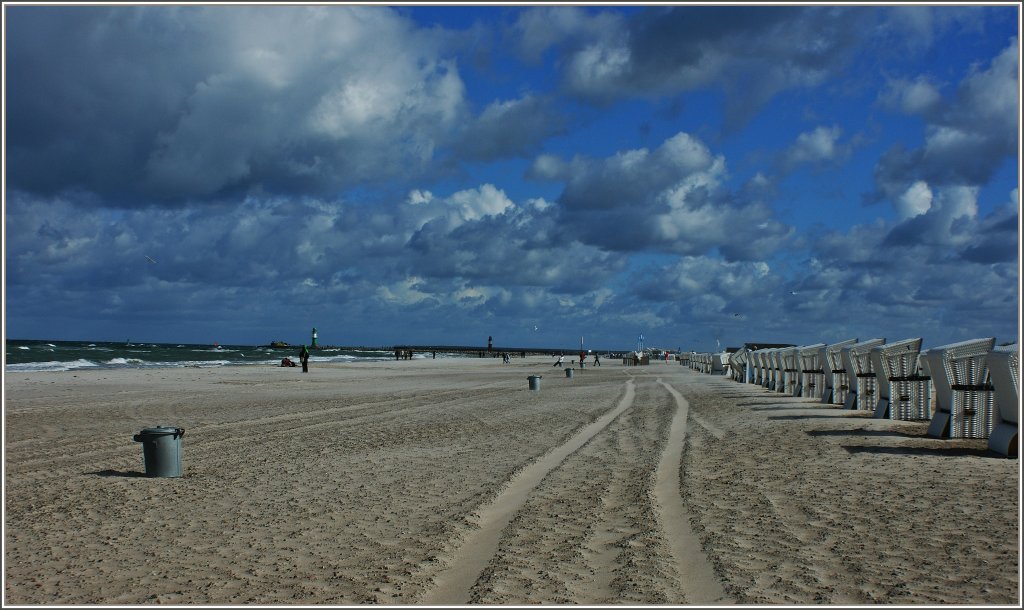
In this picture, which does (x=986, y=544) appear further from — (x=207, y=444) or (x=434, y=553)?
(x=207, y=444)

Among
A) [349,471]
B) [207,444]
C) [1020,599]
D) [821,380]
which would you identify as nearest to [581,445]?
[349,471]

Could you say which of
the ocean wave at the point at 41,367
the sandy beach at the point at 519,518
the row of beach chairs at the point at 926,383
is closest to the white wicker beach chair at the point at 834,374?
the row of beach chairs at the point at 926,383

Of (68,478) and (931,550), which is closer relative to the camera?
(931,550)

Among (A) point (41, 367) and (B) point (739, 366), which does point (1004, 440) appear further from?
(A) point (41, 367)

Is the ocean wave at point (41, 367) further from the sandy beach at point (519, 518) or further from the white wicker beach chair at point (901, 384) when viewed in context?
the white wicker beach chair at point (901, 384)

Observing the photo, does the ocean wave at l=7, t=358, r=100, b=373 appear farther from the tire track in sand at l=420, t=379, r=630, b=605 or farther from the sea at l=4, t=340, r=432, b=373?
the tire track in sand at l=420, t=379, r=630, b=605

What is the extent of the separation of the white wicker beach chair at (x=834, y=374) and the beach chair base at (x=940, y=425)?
7.03m

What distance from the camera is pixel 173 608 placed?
4.68 metres

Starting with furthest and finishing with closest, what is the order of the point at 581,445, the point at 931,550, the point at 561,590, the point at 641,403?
the point at 641,403
the point at 581,445
the point at 931,550
the point at 561,590

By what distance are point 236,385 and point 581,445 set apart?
2340 cm

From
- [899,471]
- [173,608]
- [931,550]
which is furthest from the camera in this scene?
[899,471]

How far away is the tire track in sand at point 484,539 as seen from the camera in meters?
4.98

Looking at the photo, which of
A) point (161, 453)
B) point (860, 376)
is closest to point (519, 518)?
point (161, 453)

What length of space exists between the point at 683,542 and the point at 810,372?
1801cm
